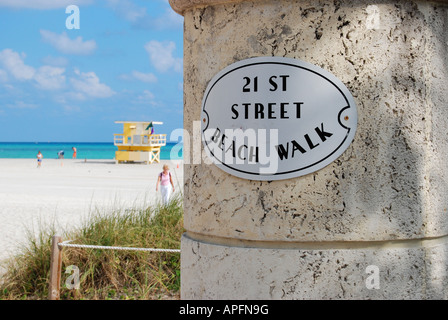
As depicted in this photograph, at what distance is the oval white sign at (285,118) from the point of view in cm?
200

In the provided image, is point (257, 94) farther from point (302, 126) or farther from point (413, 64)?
point (413, 64)

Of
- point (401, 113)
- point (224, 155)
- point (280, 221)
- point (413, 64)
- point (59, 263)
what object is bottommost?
point (59, 263)

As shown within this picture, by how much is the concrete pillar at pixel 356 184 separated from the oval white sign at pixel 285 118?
36 millimetres

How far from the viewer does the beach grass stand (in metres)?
6.15

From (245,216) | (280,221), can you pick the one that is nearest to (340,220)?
(280,221)

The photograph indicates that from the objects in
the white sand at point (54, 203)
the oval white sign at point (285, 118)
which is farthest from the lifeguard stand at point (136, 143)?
the oval white sign at point (285, 118)

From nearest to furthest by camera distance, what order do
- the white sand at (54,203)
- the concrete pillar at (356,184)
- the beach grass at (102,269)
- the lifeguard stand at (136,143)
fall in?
the concrete pillar at (356,184) < the beach grass at (102,269) < the white sand at (54,203) < the lifeguard stand at (136,143)

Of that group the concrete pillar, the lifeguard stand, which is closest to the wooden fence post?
the concrete pillar

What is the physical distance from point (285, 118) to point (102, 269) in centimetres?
487

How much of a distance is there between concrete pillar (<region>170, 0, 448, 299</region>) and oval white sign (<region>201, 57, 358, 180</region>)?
0.04m

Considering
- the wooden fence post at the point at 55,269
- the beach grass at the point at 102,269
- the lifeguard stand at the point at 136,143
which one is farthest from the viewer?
the lifeguard stand at the point at 136,143

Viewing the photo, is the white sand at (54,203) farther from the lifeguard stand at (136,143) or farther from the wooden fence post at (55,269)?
the lifeguard stand at (136,143)
